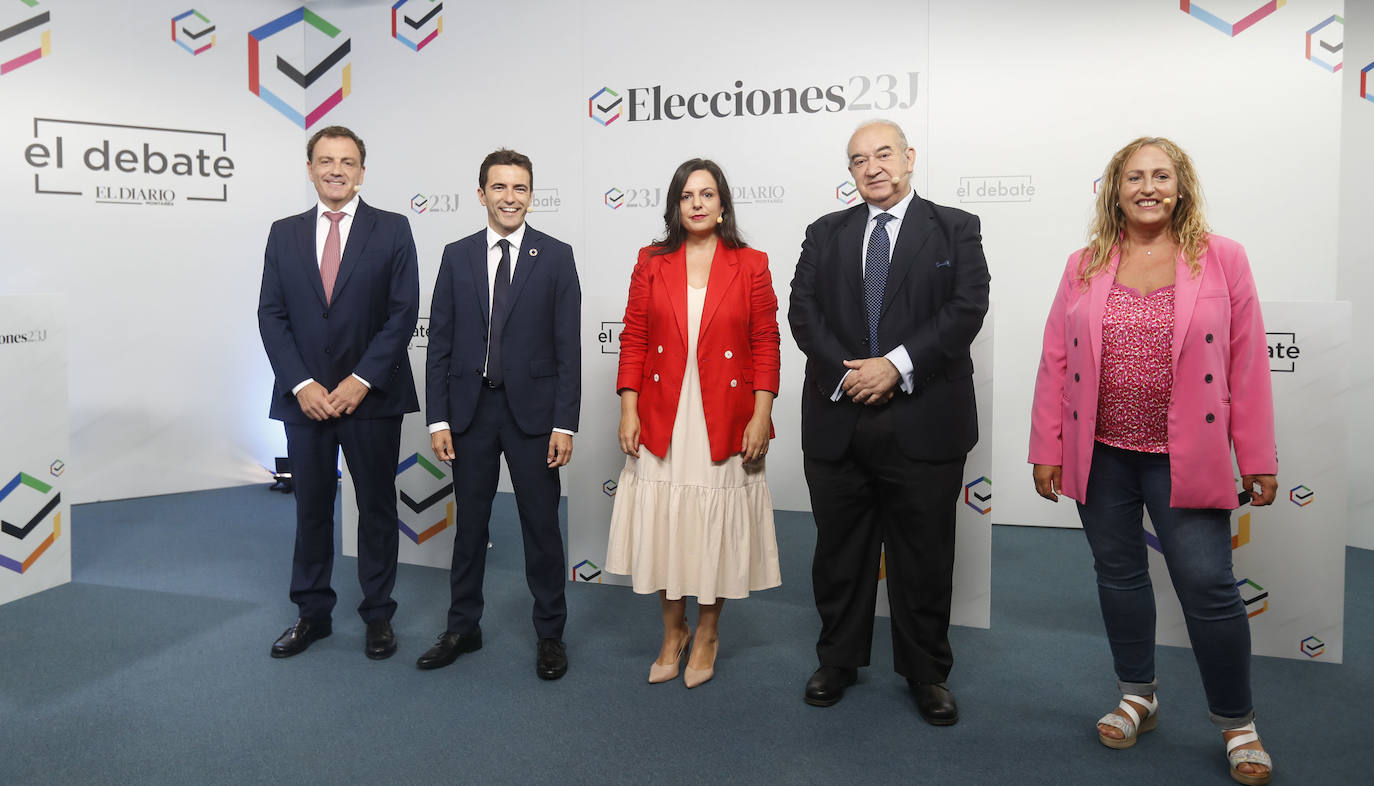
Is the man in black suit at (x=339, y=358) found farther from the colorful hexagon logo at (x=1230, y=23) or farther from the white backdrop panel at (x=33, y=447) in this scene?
the colorful hexagon logo at (x=1230, y=23)

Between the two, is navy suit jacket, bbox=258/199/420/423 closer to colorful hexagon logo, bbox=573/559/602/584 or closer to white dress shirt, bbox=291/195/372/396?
white dress shirt, bbox=291/195/372/396

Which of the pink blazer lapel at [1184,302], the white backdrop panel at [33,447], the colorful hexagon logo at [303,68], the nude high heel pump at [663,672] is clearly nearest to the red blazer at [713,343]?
the nude high heel pump at [663,672]

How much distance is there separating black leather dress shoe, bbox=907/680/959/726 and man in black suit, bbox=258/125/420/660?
181 cm

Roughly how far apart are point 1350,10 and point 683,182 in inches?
170

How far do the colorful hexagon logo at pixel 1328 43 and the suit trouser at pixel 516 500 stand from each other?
449 cm

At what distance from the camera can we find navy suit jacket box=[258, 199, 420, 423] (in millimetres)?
2959

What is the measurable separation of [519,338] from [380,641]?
120 centimetres

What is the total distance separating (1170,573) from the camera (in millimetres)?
2283

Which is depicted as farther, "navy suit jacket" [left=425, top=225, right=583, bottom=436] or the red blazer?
"navy suit jacket" [left=425, top=225, right=583, bottom=436]

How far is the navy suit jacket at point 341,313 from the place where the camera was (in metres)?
2.96

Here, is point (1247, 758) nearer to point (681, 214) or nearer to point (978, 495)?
point (978, 495)

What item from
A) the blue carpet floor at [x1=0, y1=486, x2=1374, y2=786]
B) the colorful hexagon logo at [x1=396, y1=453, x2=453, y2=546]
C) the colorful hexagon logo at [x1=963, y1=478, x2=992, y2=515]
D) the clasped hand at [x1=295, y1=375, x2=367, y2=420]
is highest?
the clasped hand at [x1=295, y1=375, x2=367, y2=420]

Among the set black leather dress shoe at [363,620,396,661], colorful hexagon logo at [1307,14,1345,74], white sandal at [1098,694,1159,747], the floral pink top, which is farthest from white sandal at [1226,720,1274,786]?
colorful hexagon logo at [1307,14,1345,74]

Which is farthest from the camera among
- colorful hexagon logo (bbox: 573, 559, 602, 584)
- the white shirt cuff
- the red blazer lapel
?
colorful hexagon logo (bbox: 573, 559, 602, 584)
